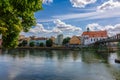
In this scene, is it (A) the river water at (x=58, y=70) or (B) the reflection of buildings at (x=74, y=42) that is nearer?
(A) the river water at (x=58, y=70)

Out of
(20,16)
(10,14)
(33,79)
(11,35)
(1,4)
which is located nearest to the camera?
(1,4)

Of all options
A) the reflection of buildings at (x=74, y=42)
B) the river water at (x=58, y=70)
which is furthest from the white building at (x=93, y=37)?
the river water at (x=58, y=70)

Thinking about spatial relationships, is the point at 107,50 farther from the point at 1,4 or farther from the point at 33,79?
the point at 1,4

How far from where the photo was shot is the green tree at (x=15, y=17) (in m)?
22.7

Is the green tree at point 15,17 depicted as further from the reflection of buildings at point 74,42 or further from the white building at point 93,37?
the reflection of buildings at point 74,42

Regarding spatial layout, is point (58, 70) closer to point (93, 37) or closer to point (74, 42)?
point (93, 37)

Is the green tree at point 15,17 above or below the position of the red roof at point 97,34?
below

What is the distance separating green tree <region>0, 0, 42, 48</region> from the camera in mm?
22745

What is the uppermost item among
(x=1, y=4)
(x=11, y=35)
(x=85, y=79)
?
(x=1, y=4)

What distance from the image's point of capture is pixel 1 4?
21.2m

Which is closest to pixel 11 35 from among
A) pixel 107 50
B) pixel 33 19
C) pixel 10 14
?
pixel 33 19

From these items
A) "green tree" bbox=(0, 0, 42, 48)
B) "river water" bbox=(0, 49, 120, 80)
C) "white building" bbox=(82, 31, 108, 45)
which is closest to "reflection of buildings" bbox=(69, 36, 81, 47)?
"white building" bbox=(82, 31, 108, 45)

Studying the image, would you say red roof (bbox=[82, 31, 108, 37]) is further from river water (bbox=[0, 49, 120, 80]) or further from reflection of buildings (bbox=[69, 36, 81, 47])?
river water (bbox=[0, 49, 120, 80])

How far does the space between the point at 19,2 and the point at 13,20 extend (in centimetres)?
178
